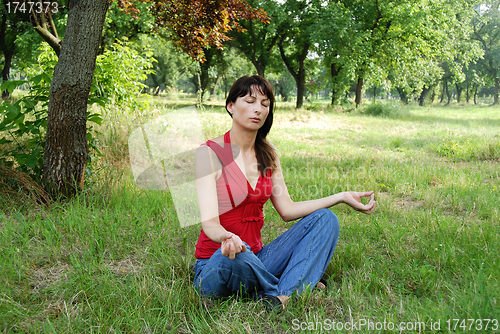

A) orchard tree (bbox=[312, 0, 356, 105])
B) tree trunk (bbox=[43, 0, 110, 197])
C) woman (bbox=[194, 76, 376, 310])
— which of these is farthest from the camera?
orchard tree (bbox=[312, 0, 356, 105])

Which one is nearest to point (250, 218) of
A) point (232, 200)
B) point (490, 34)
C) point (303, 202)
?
point (232, 200)

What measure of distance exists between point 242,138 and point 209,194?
1.73 feet

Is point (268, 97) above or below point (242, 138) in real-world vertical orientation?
above

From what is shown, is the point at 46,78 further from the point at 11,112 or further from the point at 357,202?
the point at 357,202

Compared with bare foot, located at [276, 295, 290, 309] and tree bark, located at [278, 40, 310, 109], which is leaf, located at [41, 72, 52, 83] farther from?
tree bark, located at [278, 40, 310, 109]

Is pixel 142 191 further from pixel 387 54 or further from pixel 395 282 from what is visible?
pixel 387 54

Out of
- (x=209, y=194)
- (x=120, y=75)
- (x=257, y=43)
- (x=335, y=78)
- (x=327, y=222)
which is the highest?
(x=257, y=43)

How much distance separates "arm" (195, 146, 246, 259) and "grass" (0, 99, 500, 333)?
456 millimetres

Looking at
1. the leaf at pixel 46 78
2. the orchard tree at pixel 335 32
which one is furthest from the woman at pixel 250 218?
the orchard tree at pixel 335 32

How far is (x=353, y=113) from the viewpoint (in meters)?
20.6

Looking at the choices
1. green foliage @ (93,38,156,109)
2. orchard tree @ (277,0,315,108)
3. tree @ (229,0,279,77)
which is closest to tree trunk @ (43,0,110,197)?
green foliage @ (93,38,156,109)

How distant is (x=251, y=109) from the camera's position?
7.81 feet

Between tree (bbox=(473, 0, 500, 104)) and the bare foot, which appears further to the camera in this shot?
tree (bbox=(473, 0, 500, 104))

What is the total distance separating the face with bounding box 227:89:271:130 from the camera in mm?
2387
